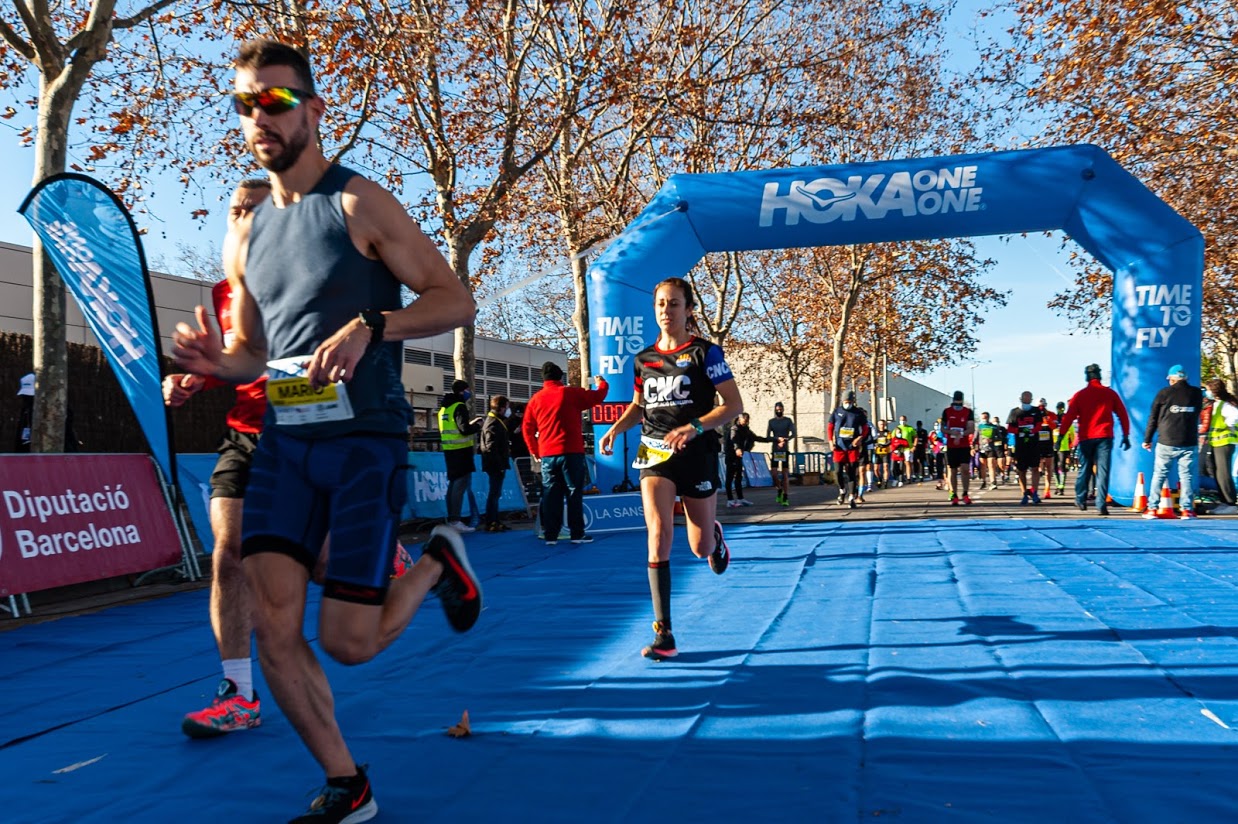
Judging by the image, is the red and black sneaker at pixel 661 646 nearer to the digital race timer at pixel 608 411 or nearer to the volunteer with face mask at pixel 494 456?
the digital race timer at pixel 608 411

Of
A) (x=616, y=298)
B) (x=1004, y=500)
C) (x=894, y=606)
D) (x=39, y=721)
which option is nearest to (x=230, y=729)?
(x=39, y=721)

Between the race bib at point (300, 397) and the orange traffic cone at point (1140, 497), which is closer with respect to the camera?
the race bib at point (300, 397)

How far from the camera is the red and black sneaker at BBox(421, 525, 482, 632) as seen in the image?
123 inches

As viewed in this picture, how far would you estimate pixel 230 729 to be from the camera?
4031 mm

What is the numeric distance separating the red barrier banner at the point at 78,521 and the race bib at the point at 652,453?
443 centimetres

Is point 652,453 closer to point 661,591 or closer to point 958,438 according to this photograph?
point 661,591

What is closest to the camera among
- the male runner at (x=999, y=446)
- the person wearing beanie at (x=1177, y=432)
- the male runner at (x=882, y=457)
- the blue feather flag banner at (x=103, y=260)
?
the blue feather flag banner at (x=103, y=260)

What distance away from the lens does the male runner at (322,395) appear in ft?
9.04

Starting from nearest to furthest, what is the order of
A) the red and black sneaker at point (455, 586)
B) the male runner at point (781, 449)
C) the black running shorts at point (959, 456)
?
1. the red and black sneaker at point (455, 586)
2. the black running shorts at point (959, 456)
3. the male runner at point (781, 449)

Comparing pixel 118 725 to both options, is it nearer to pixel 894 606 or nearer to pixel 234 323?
pixel 234 323

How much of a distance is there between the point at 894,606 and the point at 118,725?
460 centimetres

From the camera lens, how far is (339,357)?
8.59 ft

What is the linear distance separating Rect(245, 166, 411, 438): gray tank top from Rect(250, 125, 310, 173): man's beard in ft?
0.32

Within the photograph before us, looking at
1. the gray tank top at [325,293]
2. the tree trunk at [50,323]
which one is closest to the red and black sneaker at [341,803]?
the gray tank top at [325,293]
